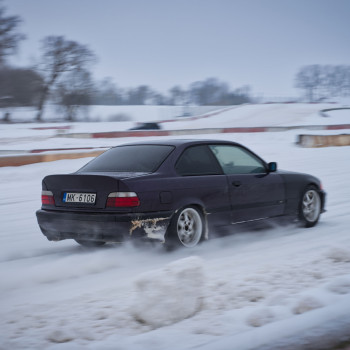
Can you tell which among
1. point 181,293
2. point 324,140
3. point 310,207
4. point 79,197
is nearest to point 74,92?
point 324,140

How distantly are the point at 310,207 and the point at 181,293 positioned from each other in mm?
4426

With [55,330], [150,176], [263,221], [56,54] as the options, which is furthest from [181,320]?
[56,54]

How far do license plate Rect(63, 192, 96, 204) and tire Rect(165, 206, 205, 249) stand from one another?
0.84 m

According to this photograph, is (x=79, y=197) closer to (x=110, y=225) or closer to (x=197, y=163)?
(x=110, y=225)

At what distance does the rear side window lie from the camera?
6156 mm

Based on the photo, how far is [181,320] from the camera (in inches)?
145

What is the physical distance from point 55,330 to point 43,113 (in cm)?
5791

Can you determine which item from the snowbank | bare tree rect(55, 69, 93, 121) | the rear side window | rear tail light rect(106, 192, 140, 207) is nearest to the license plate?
rear tail light rect(106, 192, 140, 207)

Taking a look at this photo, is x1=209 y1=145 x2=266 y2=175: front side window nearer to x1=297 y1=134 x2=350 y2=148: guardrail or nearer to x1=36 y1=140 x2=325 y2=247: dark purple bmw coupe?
x1=36 y1=140 x2=325 y2=247: dark purple bmw coupe

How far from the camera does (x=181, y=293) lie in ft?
12.4

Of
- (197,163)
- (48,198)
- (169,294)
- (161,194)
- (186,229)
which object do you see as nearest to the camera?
(169,294)

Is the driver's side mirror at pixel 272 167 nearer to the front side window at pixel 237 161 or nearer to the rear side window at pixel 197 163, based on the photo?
the front side window at pixel 237 161

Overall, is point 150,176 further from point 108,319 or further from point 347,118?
point 347,118

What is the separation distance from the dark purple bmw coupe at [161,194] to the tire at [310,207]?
1.64 feet
